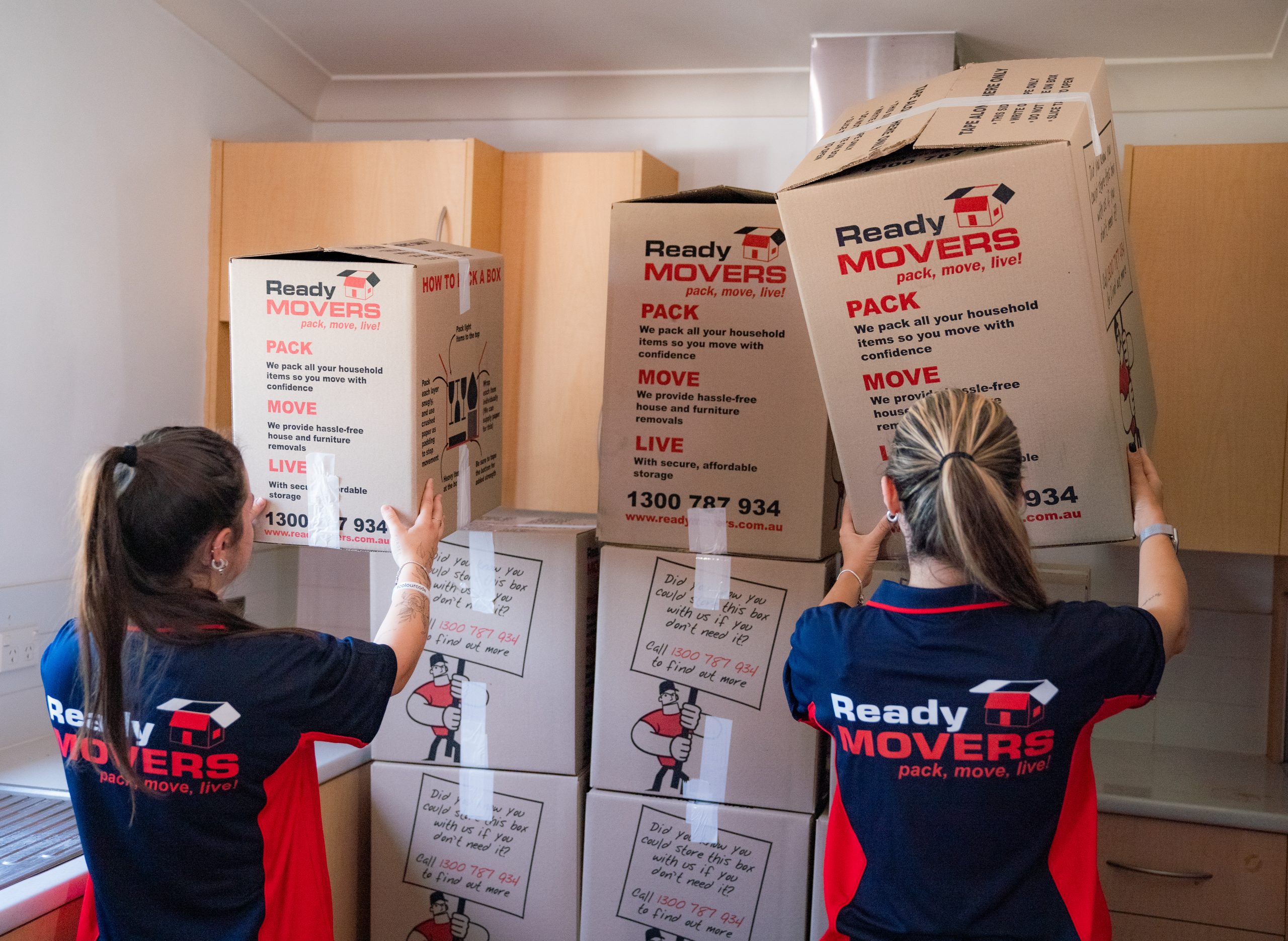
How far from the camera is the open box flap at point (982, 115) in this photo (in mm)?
1150

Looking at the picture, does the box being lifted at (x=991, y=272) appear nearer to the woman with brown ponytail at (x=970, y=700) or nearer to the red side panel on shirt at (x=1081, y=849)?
the woman with brown ponytail at (x=970, y=700)

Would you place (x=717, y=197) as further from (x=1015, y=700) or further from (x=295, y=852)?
(x=295, y=852)

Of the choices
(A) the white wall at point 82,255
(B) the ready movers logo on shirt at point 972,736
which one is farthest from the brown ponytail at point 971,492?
(A) the white wall at point 82,255

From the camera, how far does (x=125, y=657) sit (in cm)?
115

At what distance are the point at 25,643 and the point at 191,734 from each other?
101 cm

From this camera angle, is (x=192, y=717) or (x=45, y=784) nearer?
(x=192, y=717)

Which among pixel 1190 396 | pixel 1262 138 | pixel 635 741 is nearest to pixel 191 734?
pixel 635 741

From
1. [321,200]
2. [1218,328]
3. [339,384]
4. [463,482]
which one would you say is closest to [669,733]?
[463,482]

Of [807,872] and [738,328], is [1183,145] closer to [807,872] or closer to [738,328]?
[738,328]

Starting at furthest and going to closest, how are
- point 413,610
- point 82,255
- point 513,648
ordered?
point 82,255 → point 513,648 → point 413,610

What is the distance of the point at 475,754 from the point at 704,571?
576 mm

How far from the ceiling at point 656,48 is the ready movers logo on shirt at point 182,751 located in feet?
5.38

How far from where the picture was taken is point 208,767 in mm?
1159

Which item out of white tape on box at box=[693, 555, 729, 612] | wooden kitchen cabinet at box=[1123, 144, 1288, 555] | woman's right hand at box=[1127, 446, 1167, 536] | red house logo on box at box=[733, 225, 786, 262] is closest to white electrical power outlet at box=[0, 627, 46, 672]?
white tape on box at box=[693, 555, 729, 612]
